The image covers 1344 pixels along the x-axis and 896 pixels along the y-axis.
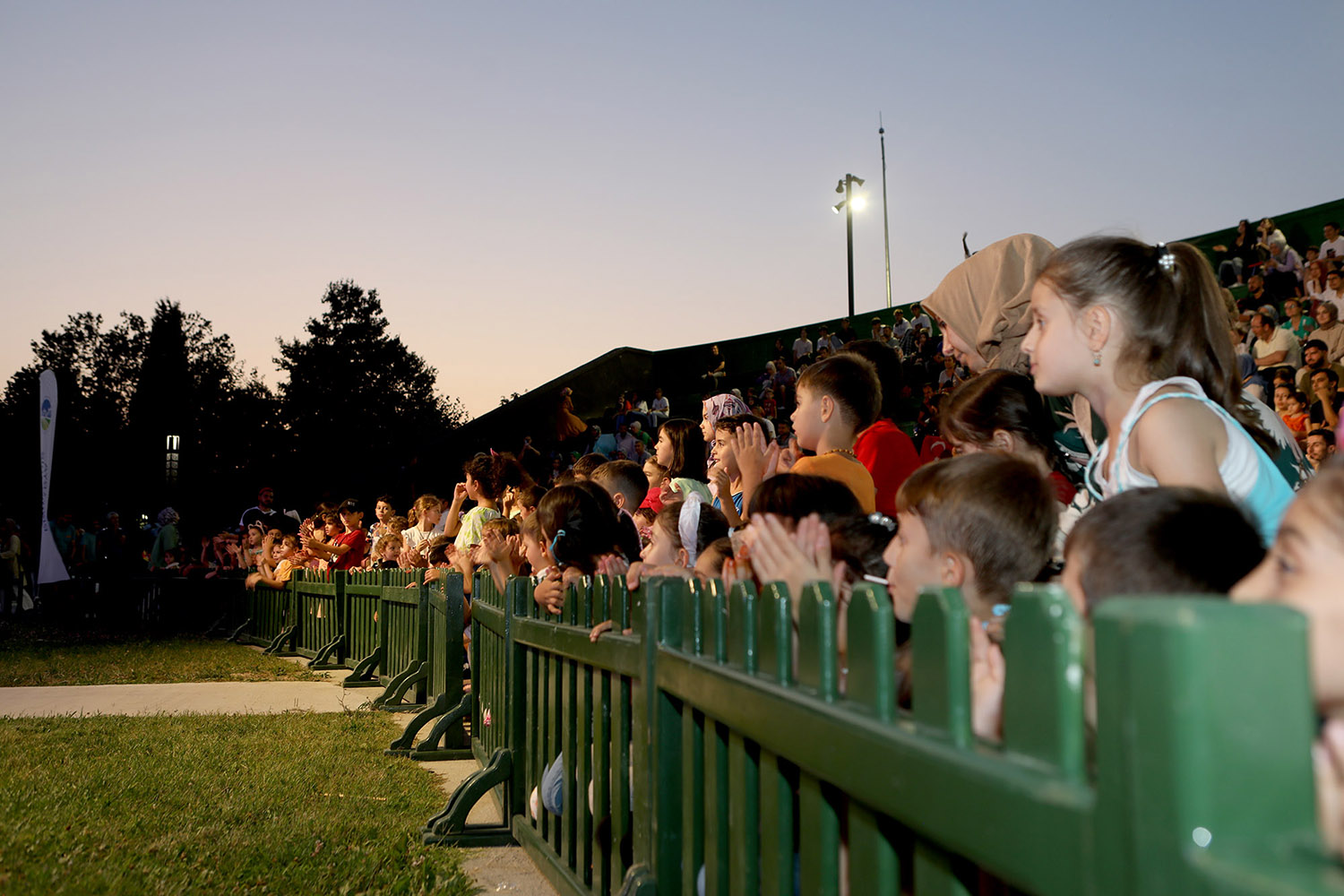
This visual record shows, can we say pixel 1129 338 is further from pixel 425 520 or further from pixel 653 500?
pixel 425 520

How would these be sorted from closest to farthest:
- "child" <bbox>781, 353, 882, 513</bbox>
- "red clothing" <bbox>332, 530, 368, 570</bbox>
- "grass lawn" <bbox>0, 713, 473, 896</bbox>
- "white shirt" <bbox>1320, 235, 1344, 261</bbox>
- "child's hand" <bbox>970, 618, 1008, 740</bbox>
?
"child's hand" <bbox>970, 618, 1008, 740</bbox>
"grass lawn" <bbox>0, 713, 473, 896</bbox>
"child" <bbox>781, 353, 882, 513</bbox>
"red clothing" <bbox>332, 530, 368, 570</bbox>
"white shirt" <bbox>1320, 235, 1344, 261</bbox>

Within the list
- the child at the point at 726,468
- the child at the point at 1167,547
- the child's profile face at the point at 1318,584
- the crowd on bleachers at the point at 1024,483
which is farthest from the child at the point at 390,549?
the child's profile face at the point at 1318,584

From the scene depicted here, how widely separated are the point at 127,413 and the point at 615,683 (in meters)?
77.6

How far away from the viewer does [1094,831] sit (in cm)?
101

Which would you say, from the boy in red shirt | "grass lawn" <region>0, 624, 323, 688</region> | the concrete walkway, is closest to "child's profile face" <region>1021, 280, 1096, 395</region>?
the concrete walkway

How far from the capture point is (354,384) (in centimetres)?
7456

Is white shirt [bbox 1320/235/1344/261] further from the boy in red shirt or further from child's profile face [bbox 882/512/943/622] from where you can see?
child's profile face [bbox 882/512/943/622]

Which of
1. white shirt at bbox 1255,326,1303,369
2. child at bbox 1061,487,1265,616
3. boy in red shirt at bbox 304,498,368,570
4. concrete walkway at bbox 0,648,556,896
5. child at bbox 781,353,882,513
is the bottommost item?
concrete walkway at bbox 0,648,556,896

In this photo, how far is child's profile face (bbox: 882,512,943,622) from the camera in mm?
2156

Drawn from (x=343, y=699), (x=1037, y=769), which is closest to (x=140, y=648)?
(x=343, y=699)

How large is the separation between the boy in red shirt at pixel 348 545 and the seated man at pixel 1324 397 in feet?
33.1

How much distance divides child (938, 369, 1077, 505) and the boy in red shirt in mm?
10186

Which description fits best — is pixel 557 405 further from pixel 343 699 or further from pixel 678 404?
pixel 343 699

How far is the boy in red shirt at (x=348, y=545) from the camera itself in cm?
1262
